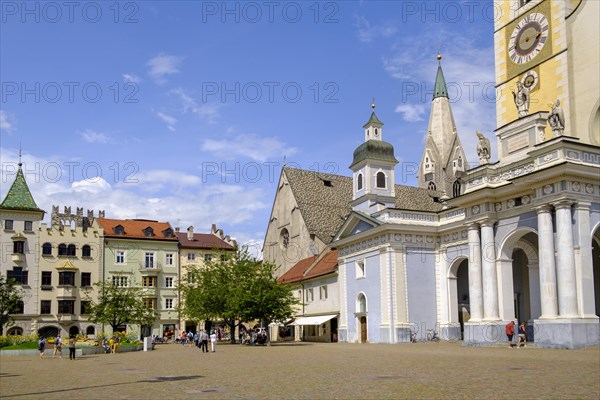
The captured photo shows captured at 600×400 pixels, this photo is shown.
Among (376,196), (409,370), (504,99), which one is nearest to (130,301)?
(376,196)

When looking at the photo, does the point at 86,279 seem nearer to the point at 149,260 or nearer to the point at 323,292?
the point at 149,260

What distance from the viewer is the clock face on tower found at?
139 feet

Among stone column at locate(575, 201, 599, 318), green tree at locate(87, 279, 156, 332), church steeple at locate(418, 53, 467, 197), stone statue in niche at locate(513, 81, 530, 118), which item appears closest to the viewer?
stone column at locate(575, 201, 599, 318)

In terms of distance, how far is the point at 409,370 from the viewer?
20.5 meters

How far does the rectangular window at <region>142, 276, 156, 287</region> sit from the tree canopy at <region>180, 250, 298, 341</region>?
19190mm

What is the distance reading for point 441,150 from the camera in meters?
98.6

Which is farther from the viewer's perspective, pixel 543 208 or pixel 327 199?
pixel 327 199

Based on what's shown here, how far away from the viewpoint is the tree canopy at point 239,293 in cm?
5047

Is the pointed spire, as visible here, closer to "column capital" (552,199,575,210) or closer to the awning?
the awning

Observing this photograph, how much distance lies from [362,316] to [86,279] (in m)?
39.0

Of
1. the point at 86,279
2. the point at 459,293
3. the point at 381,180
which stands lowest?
the point at 459,293

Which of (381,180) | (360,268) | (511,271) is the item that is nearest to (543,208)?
(511,271)

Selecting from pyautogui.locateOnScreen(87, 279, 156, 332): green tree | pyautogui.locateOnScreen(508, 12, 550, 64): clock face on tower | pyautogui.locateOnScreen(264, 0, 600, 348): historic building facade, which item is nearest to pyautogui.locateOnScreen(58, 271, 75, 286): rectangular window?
pyautogui.locateOnScreen(87, 279, 156, 332): green tree

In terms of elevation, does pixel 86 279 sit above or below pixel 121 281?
above
